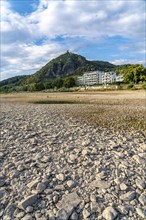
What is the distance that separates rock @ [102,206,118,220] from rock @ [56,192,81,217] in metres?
0.71

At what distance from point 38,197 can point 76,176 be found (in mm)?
1433

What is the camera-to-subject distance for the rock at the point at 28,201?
4.63 m

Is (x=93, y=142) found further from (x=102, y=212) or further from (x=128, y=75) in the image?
(x=128, y=75)

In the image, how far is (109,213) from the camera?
4285 millimetres

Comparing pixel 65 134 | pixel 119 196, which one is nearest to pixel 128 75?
pixel 65 134

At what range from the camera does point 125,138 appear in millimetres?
9750

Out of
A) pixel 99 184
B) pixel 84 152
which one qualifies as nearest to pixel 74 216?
pixel 99 184

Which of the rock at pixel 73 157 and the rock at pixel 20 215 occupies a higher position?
the rock at pixel 73 157

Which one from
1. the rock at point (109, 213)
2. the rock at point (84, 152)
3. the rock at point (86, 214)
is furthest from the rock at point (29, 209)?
the rock at point (84, 152)

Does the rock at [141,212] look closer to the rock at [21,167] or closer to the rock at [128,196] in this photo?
the rock at [128,196]

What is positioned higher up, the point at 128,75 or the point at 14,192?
the point at 128,75

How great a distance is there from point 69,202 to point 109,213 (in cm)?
100

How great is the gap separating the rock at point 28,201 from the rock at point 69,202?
0.62 meters

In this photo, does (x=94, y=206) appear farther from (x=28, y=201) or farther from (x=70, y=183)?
(x=28, y=201)
